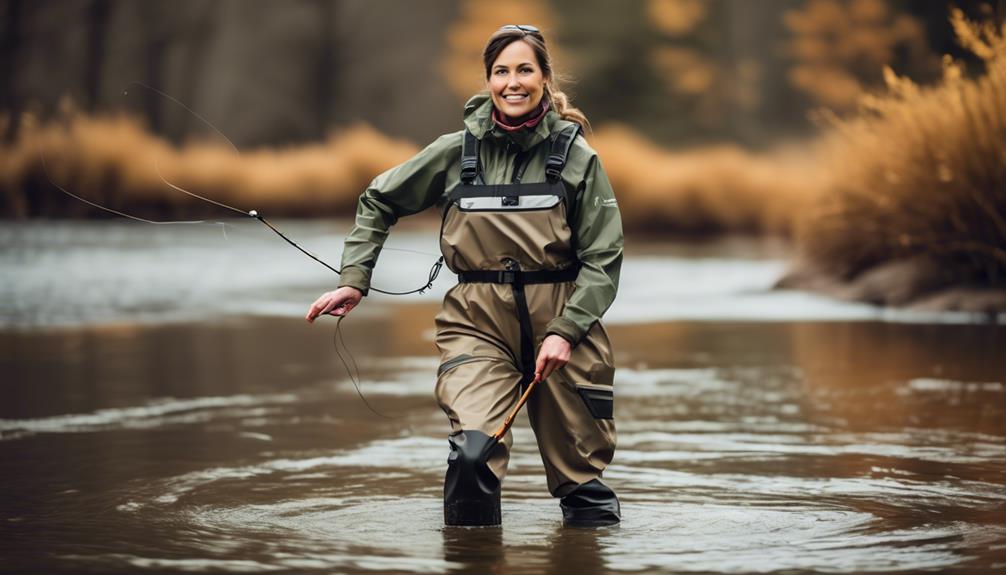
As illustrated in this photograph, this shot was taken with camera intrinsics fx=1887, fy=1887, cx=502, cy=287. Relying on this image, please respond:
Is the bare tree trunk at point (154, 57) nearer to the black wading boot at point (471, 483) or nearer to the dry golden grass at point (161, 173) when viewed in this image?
the dry golden grass at point (161, 173)

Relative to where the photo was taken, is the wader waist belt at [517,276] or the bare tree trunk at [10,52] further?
the bare tree trunk at [10,52]

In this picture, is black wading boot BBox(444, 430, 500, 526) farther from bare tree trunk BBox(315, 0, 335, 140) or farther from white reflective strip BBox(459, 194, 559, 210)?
bare tree trunk BBox(315, 0, 335, 140)

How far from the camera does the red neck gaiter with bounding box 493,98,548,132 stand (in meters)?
6.02

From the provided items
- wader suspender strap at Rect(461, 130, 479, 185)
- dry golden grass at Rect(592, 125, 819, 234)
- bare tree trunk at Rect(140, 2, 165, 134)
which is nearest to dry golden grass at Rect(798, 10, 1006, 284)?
wader suspender strap at Rect(461, 130, 479, 185)

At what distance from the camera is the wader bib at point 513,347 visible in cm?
596

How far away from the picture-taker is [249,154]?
1565 inches

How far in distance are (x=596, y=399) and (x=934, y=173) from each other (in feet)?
30.9

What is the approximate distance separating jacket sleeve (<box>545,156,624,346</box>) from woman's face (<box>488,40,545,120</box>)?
28 centimetres

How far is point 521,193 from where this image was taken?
596 centimetres

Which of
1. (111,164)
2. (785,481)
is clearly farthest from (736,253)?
(785,481)

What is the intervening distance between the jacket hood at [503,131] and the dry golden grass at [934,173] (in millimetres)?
8006

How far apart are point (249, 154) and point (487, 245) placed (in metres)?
34.3

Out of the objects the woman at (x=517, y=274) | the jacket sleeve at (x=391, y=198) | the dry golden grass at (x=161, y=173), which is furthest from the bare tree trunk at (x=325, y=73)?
the woman at (x=517, y=274)

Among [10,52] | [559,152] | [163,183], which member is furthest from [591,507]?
[10,52]
